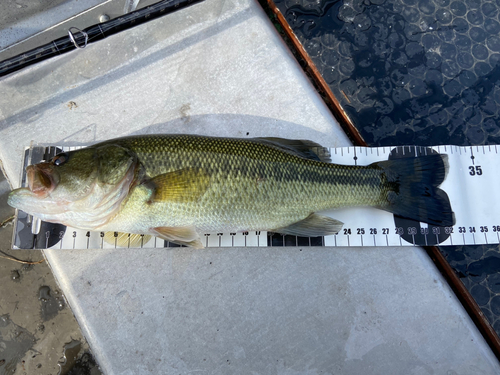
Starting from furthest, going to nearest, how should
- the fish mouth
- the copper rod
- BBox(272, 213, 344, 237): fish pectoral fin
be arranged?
the copper rod, BBox(272, 213, 344, 237): fish pectoral fin, the fish mouth

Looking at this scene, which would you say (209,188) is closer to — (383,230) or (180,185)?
(180,185)

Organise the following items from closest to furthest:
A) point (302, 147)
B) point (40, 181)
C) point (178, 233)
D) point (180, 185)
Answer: point (40, 181) < point (180, 185) < point (178, 233) < point (302, 147)

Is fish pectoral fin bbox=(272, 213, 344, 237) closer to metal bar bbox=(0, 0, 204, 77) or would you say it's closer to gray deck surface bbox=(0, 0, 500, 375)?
gray deck surface bbox=(0, 0, 500, 375)

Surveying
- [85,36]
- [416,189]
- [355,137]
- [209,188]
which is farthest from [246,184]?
[85,36]

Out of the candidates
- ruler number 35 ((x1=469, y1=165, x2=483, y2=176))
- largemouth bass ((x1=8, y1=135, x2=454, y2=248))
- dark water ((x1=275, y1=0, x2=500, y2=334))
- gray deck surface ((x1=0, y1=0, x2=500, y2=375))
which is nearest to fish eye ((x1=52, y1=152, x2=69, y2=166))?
largemouth bass ((x1=8, y1=135, x2=454, y2=248))

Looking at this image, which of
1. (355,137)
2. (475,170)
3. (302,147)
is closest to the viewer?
→ (302,147)

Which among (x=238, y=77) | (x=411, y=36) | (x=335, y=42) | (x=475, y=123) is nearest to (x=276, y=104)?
(x=238, y=77)
